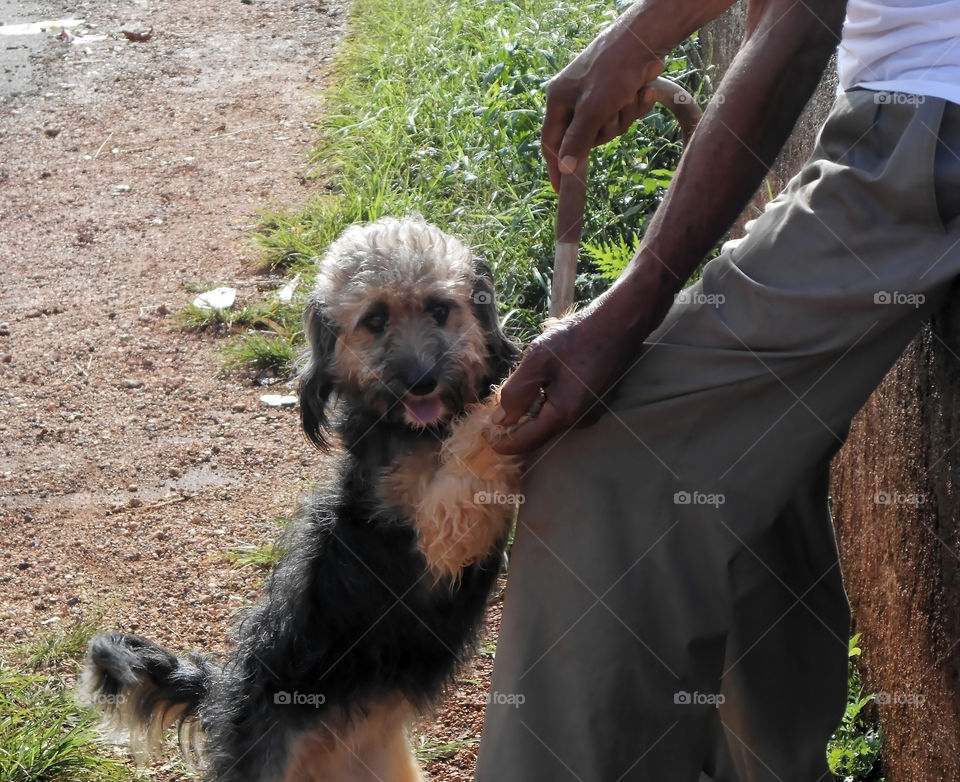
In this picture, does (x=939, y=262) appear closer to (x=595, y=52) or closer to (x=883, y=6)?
(x=883, y=6)

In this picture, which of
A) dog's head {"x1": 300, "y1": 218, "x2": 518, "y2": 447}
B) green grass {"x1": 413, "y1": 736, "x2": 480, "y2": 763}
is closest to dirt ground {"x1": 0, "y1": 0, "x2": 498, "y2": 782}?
green grass {"x1": 413, "y1": 736, "x2": 480, "y2": 763}

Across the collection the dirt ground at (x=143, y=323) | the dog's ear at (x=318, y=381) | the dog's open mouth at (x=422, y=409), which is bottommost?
the dirt ground at (x=143, y=323)

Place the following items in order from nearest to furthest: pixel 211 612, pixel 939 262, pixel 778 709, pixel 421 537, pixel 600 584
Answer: pixel 939 262 → pixel 600 584 → pixel 778 709 → pixel 421 537 → pixel 211 612

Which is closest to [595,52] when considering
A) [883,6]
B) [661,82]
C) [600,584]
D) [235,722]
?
[661,82]

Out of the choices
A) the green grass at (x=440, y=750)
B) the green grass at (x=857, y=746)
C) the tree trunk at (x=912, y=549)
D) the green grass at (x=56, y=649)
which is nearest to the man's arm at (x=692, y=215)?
the tree trunk at (x=912, y=549)

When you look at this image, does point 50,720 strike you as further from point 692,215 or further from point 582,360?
point 692,215

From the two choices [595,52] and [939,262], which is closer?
[939,262]

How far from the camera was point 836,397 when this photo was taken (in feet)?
5.79

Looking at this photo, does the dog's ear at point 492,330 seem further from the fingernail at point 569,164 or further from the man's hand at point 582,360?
the man's hand at point 582,360

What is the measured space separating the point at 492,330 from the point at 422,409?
1.18 ft

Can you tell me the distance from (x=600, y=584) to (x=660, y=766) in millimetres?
313

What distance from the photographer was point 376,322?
277cm

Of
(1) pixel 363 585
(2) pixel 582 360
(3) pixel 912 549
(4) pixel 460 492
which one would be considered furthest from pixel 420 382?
(3) pixel 912 549

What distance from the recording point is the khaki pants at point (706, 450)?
1.71m
